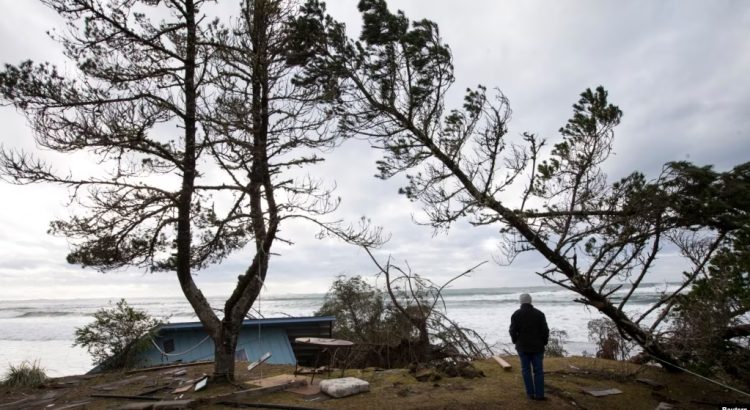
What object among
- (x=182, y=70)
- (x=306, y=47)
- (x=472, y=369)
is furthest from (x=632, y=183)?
(x=182, y=70)

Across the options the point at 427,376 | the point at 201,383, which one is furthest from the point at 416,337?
the point at 201,383

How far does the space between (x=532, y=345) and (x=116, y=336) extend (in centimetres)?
1235

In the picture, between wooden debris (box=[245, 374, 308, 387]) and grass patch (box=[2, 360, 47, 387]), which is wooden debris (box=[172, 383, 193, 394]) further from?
grass patch (box=[2, 360, 47, 387])

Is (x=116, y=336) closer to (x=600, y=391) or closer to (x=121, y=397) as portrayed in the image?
(x=121, y=397)

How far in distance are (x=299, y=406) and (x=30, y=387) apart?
8430 millimetres

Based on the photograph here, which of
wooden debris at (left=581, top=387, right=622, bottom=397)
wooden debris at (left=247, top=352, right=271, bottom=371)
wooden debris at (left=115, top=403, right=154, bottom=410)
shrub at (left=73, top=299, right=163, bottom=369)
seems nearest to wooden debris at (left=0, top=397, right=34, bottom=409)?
wooden debris at (left=115, top=403, right=154, bottom=410)

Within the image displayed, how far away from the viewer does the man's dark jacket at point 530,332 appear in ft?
23.9

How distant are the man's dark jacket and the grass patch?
39.1ft

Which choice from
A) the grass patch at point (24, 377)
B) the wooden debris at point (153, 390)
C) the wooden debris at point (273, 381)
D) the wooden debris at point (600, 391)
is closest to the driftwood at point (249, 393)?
the wooden debris at point (273, 381)

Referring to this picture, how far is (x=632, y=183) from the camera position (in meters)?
8.72

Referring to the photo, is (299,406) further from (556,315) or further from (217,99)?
(556,315)

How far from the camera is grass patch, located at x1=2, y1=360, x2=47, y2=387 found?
35.8 ft

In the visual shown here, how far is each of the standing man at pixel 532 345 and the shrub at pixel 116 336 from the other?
37.8 feet

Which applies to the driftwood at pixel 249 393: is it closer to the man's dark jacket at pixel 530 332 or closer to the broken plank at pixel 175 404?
the broken plank at pixel 175 404
